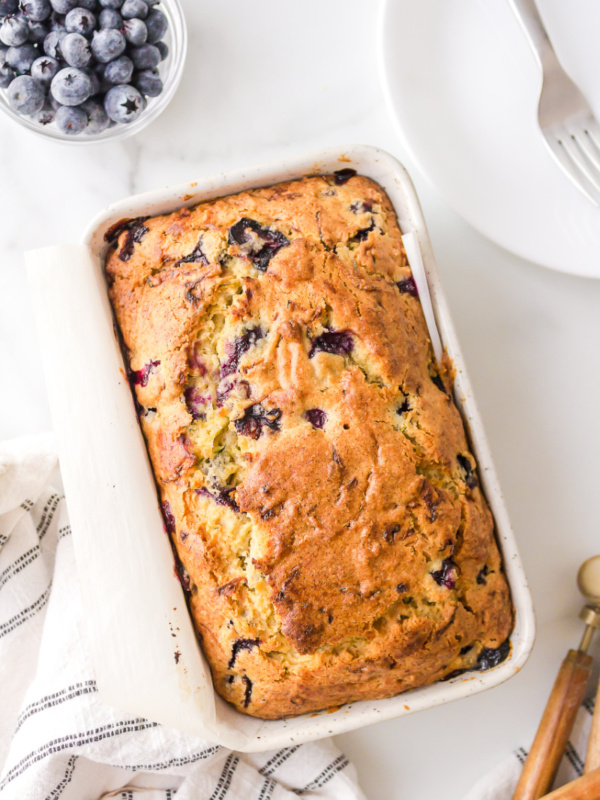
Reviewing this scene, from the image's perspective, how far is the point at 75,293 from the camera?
1.61m

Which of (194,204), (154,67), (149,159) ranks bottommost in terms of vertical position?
(194,204)

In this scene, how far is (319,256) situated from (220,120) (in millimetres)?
669

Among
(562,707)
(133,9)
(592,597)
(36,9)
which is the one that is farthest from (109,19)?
(562,707)

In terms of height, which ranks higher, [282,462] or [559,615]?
[282,462]

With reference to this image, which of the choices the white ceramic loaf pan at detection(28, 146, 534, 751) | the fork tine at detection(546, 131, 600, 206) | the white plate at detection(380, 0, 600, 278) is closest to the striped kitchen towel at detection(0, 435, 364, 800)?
the white ceramic loaf pan at detection(28, 146, 534, 751)

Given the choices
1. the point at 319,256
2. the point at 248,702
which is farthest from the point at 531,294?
the point at 248,702

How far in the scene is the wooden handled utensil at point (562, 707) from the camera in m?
1.87

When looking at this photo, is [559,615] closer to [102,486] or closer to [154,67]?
[102,486]

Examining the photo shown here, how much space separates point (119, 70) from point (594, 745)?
6.76 ft

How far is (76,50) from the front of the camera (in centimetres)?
168

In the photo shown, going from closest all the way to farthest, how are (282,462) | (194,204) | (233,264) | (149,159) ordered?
(282,462), (233,264), (194,204), (149,159)

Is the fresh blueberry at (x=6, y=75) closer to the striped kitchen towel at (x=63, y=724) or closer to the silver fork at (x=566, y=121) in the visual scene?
the striped kitchen towel at (x=63, y=724)

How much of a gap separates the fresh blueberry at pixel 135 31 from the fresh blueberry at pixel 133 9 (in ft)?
0.04

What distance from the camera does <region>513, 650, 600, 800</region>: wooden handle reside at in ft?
6.12
